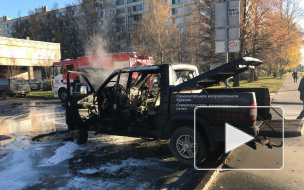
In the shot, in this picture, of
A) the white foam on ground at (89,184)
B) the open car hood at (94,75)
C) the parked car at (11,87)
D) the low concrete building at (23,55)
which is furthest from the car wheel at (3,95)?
the white foam on ground at (89,184)

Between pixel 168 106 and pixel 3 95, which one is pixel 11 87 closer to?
pixel 3 95

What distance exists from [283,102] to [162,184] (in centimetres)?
1169

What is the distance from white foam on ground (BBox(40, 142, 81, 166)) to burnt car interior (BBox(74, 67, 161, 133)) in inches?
30.5

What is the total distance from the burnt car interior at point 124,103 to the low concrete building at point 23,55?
2940 cm

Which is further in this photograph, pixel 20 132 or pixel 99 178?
pixel 20 132

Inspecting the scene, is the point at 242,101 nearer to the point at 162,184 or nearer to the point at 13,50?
the point at 162,184

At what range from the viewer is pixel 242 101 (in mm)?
3607

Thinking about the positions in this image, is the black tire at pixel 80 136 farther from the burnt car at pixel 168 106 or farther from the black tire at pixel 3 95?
the black tire at pixel 3 95

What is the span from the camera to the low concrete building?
32.0m

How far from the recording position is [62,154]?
5270 mm

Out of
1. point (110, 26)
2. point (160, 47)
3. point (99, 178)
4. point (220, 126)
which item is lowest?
point (99, 178)

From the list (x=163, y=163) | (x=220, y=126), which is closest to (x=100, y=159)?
(x=163, y=163)

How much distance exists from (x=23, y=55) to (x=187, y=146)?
1472 inches

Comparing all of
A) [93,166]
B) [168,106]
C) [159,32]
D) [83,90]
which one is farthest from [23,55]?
[168,106]
